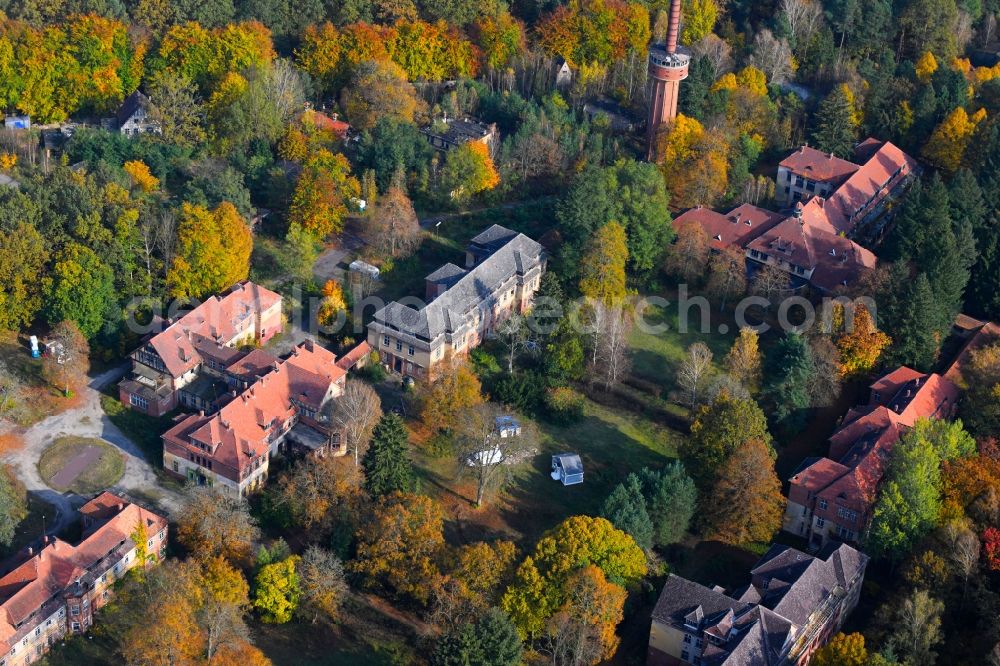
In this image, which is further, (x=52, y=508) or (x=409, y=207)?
(x=409, y=207)

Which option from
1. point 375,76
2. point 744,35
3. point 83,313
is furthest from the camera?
point 744,35

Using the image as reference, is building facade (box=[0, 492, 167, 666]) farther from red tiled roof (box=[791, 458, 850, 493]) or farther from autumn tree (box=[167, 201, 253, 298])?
red tiled roof (box=[791, 458, 850, 493])

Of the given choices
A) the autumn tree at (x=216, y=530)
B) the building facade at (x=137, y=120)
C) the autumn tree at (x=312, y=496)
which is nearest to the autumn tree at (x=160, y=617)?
the autumn tree at (x=216, y=530)

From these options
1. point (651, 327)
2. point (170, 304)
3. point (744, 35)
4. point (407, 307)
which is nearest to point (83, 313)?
point (170, 304)

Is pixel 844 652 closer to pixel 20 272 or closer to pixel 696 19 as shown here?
pixel 20 272

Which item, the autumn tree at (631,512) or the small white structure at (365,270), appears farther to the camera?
the small white structure at (365,270)

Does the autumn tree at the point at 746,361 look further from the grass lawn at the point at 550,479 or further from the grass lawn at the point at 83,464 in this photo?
the grass lawn at the point at 83,464

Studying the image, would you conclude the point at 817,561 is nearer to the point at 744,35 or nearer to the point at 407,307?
the point at 407,307
